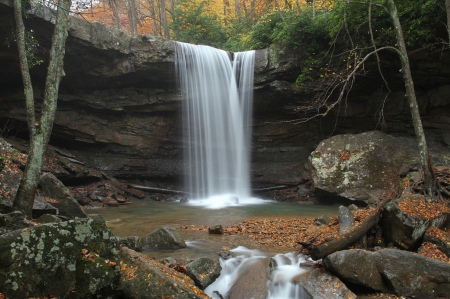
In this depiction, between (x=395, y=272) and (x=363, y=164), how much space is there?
8352 millimetres

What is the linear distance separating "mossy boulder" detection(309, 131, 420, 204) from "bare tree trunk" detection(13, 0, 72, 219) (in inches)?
408

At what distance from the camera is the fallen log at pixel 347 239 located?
13.2ft

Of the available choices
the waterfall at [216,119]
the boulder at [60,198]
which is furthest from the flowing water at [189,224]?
the waterfall at [216,119]

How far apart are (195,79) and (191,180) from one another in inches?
240

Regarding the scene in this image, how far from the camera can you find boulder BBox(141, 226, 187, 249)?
17.7 feet

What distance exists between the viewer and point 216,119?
50.1ft

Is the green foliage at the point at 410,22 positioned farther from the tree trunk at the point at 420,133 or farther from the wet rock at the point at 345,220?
the wet rock at the point at 345,220

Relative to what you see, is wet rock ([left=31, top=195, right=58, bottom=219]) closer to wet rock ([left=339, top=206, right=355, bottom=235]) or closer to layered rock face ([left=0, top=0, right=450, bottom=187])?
wet rock ([left=339, top=206, right=355, bottom=235])

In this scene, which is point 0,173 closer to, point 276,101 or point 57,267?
point 57,267

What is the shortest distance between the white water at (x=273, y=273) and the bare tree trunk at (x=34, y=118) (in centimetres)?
404

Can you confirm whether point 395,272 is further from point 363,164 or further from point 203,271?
point 363,164

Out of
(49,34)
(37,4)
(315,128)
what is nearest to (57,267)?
(37,4)

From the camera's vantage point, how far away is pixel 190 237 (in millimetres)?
6375

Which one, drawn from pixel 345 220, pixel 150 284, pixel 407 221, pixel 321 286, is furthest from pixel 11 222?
pixel 407 221
